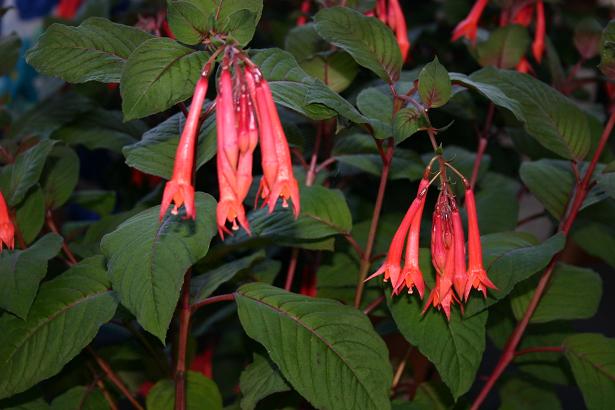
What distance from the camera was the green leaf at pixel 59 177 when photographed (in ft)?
3.22

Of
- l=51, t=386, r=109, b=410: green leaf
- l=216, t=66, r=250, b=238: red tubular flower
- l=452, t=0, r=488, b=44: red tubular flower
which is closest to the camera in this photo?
l=216, t=66, r=250, b=238: red tubular flower

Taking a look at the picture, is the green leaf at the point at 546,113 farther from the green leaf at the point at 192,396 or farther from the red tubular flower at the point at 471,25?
the green leaf at the point at 192,396

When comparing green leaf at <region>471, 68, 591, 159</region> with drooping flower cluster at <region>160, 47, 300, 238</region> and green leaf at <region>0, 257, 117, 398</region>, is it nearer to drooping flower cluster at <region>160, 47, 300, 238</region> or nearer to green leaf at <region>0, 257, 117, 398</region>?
drooping flower cluster at <region>160, 47, 300, 238</region>

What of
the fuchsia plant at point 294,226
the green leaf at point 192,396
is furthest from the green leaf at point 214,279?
the green leaf at point 192,396

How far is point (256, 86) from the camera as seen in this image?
57 centimetres

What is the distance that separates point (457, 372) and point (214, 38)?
0.40 m

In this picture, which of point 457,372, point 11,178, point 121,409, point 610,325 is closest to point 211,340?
point 121,409

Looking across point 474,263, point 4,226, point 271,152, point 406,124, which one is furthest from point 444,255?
point 4,226

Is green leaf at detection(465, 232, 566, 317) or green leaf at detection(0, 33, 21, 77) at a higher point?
green leaf at detection(0, 33, 21, 77)

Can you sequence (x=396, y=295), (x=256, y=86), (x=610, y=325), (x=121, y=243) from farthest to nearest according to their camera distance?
(x=610, y=325)
(x=396, y=295)
(x=121, y=243)
(x=256, y=86)

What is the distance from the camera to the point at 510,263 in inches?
30.7

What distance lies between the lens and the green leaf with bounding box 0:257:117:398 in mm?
746

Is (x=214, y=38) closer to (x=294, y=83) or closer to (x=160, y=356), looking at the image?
(x=294, y=83)

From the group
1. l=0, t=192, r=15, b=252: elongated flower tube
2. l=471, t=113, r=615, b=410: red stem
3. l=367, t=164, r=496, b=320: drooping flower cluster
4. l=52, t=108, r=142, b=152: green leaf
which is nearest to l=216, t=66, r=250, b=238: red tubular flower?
l=367, t=164, r=496, b=320: drooping flower cluster
